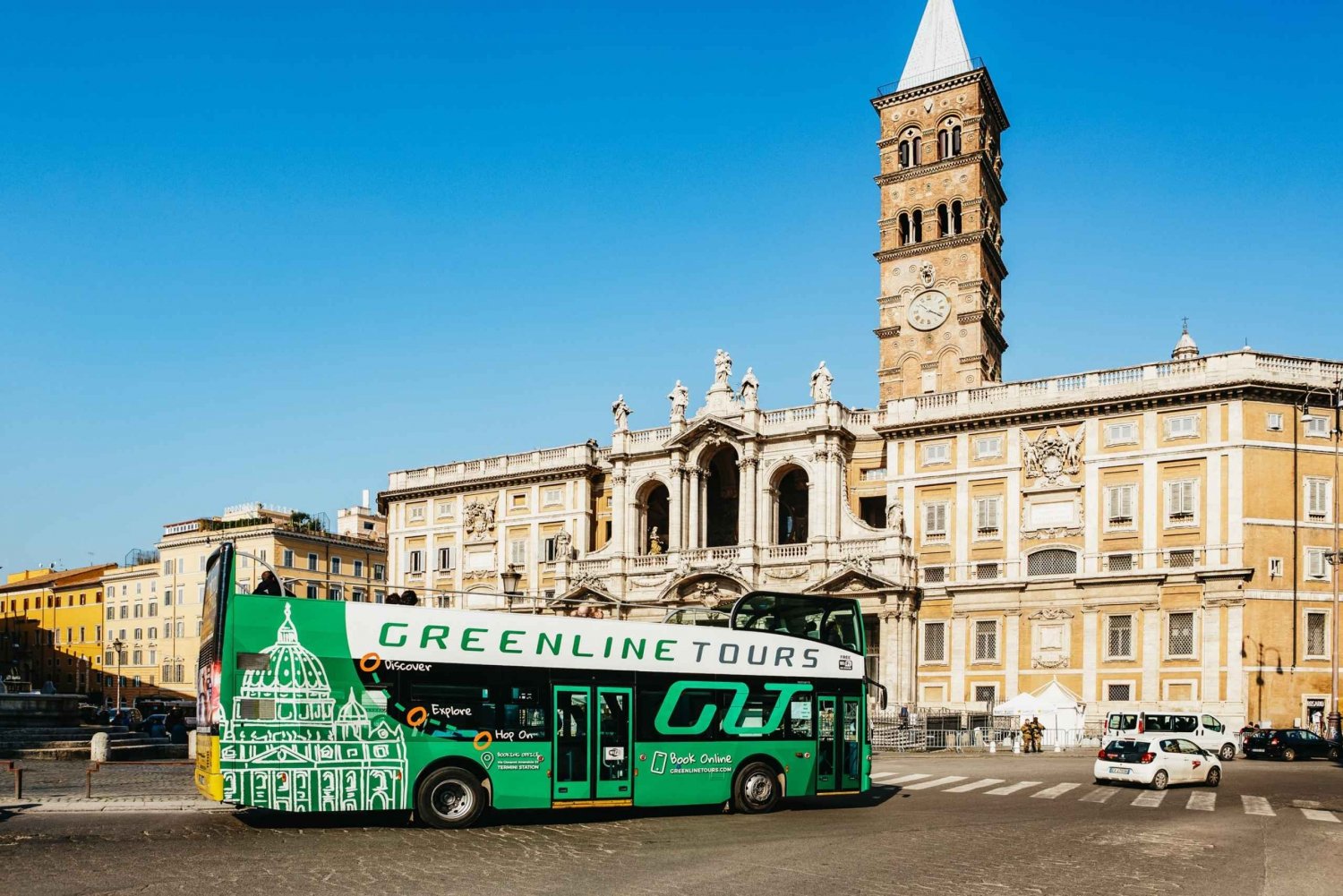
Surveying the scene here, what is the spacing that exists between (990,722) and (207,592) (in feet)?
117

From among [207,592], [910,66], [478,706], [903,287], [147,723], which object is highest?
[910,66]

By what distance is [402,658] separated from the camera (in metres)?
18.5

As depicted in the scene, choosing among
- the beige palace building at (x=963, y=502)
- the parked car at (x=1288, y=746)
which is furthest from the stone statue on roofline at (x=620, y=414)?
the parked car at (x=1288, y=746)

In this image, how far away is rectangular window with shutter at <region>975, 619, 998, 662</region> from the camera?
174 ft

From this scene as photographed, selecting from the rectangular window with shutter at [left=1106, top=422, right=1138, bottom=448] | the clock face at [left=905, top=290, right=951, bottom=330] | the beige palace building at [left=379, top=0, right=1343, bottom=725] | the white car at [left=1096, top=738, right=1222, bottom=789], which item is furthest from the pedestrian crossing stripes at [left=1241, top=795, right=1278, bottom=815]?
the clock face at [left=905, top=290, right=951, bottom=330]

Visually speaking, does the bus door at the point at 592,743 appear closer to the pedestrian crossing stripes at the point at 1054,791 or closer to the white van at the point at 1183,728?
the pedestrian crossing stripes at the point at 1054,791

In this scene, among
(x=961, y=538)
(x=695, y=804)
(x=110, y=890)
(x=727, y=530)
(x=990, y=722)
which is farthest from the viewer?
(x=727, y=530)

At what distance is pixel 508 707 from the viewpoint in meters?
19.2

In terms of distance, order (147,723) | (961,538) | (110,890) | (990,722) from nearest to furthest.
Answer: (110,890) < (990,722) < (147,723) < (961,538)

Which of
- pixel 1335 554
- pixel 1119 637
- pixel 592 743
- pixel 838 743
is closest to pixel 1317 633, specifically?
pixel 1335 554

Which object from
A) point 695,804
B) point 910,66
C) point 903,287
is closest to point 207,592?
point 695,804

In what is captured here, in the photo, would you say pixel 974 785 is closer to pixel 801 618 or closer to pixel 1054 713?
pixel 801 618

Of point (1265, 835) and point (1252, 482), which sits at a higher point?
point (1252, 482)

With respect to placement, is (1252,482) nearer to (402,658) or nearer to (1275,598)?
(1275,598)
